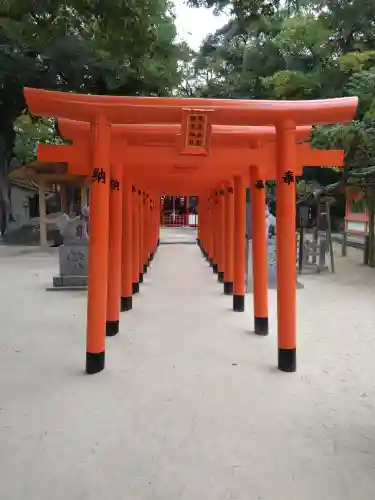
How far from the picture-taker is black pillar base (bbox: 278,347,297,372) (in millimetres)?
4281

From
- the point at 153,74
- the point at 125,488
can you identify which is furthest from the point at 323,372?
the point at 153,74

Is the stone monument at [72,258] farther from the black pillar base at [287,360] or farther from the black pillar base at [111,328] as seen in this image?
the black pillar base at [287,360]

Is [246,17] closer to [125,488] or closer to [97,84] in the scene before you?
[125,488]

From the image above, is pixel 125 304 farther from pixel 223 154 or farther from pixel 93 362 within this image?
pixel 223 154

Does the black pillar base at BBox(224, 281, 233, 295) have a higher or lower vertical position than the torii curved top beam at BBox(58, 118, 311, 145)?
lower

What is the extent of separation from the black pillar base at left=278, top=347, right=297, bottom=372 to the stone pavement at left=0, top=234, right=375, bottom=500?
0.09 meters

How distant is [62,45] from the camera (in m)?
12.0

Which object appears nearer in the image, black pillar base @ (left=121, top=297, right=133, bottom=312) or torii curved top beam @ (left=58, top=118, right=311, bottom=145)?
torii curved top beam @ (left=58, top=118, right=311, bottom=145)

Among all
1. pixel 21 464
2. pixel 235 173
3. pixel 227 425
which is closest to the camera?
pixel 21 464

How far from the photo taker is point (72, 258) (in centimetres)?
852

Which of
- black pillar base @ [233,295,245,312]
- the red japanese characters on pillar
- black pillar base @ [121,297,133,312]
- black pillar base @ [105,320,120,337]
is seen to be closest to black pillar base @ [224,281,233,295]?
black pillar base @ [233,295,245,312]

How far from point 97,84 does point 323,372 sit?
10736 mm

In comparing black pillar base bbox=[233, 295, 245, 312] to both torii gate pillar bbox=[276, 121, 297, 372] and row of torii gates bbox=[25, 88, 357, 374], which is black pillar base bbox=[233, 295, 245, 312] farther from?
torii gate pillar bbox=[276, 121, 297, 372]

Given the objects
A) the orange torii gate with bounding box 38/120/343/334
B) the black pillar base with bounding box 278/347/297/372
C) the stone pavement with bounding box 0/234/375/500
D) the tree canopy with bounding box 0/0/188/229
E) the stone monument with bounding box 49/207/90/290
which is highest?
the tree canopy with bounding box 0/0/188/229
